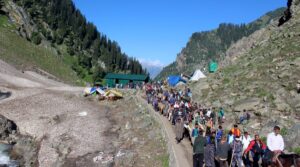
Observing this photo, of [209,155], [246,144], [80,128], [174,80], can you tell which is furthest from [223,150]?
[174,80]

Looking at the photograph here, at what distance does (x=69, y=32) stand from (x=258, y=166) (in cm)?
13704

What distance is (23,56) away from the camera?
103 m

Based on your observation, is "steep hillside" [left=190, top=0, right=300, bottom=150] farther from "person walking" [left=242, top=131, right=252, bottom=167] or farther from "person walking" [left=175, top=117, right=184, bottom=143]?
"person walking" [left=175, top=117, right=184, bottom=143]

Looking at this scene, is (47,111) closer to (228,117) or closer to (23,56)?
(228,117)

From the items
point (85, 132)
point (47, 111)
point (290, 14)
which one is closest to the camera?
point (85, 132)

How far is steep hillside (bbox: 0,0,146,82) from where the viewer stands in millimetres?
123125

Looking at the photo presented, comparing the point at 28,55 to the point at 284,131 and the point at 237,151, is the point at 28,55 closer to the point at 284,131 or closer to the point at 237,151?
the point at 284,131

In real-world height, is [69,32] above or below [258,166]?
above

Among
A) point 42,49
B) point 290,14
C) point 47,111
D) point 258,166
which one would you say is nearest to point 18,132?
point 47,111

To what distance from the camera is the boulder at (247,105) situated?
1593 inches

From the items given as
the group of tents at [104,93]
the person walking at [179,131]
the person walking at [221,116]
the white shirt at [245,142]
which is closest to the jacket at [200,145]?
the white shirt at [245,142]

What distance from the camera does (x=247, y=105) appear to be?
4116cm

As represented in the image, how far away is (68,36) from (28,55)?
43954 mm

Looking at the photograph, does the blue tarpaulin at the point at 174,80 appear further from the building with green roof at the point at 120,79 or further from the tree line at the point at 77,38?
A: the tree line at the point at 77,38
